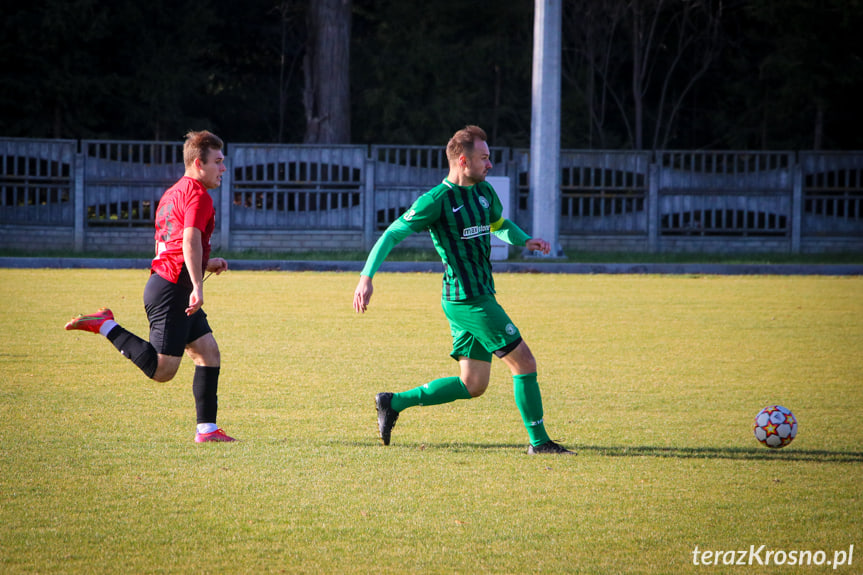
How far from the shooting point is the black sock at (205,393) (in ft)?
21.2

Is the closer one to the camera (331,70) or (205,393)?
(205,393)

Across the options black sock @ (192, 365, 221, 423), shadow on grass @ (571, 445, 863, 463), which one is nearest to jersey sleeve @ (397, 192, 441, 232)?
black sock @ (192, 365, 221, 423)

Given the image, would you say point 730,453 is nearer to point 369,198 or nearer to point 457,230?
point 457,230

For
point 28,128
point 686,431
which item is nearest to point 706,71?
point 28,128

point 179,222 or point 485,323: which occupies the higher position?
point 179,222

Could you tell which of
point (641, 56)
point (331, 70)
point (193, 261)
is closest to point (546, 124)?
point (331, 70)

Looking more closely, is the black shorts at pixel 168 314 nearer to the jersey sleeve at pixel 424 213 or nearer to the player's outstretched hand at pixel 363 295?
the player's outstretched hand at pixel 363 295

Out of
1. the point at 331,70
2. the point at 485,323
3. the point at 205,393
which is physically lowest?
the point at 205,393

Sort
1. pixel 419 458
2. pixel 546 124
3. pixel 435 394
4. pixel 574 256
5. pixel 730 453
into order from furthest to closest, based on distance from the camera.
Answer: pixel 574 256
pixel 546 124
pixel 435 394
pixel 730 453
pixel 419 458

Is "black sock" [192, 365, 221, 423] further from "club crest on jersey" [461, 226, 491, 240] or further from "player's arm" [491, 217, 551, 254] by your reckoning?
"player's arm" [491, 217, 551, 254]

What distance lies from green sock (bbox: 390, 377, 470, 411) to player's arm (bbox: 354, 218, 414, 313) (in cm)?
80

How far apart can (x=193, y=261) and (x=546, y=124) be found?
17.2 m

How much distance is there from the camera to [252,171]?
2483cm

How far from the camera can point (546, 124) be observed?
22.5m
